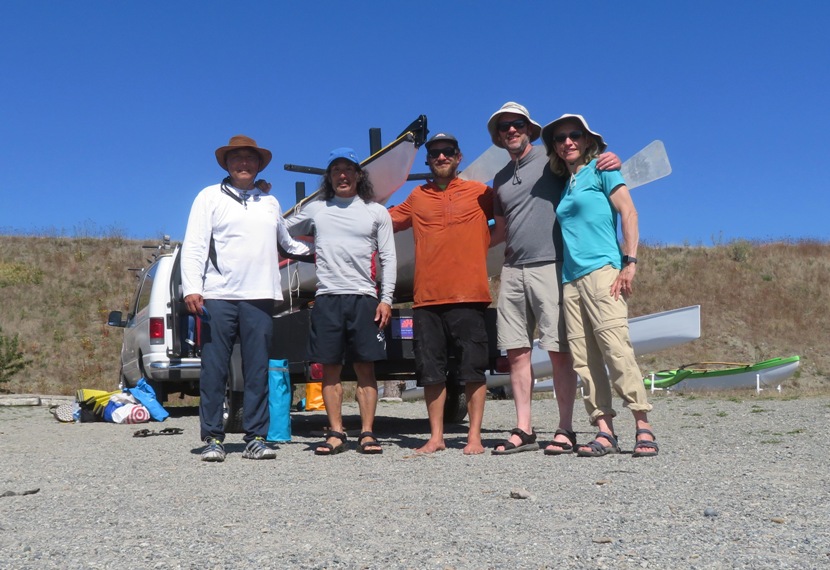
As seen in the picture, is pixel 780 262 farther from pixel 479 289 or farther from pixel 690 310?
pixel 479 289

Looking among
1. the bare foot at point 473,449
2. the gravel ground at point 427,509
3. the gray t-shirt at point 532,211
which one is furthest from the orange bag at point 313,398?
the gray t-shirt at point 532,211

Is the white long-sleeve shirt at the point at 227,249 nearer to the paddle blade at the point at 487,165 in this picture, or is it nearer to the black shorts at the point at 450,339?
the black shorts at the point at 450,339

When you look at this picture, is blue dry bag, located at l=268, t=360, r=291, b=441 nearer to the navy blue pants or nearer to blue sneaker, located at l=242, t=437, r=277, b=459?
the navy blue pants

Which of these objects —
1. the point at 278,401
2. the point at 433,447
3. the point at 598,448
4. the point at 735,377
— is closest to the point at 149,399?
Result: the point at 278,401

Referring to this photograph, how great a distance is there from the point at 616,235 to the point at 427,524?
272cm

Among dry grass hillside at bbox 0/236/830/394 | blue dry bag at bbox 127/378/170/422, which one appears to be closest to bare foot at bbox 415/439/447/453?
blue dry bag at bbox 127/378/170/422

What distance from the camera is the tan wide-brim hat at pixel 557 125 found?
525 centimetres

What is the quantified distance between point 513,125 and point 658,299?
1182 inches

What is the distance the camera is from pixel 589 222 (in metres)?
5.11

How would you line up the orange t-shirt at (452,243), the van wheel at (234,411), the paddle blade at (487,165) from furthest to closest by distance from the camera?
the van wheel at (234,411) → the paddle blade at (487,165) → the orange t-shirt at (452,243)

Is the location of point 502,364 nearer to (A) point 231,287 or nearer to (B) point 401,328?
(B) point 401,328

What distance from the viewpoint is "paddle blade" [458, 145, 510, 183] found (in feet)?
20.4

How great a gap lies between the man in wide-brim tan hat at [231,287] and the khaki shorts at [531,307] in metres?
1.53

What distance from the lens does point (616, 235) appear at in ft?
17.3
